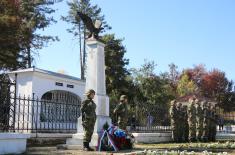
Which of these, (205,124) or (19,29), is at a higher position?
(19,29)

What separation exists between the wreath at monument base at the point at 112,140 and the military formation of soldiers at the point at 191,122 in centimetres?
743

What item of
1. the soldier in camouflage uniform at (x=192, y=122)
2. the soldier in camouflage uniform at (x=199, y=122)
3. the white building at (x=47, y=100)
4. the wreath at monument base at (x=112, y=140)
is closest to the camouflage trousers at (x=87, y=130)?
the wreath at monument base at (x=112, y=140)

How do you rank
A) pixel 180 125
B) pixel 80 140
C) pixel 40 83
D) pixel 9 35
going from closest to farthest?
pixel 80 140 < pixel 180 125 < pixel 40 83 < pixel 9 35

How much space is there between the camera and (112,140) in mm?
12852

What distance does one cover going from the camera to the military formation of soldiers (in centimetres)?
2038

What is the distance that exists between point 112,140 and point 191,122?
27.8 feet

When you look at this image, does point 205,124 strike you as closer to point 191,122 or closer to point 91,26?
point 191,122

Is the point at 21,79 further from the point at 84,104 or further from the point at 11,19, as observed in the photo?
the point at 84,104

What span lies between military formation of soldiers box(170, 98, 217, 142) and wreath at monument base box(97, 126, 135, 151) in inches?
293

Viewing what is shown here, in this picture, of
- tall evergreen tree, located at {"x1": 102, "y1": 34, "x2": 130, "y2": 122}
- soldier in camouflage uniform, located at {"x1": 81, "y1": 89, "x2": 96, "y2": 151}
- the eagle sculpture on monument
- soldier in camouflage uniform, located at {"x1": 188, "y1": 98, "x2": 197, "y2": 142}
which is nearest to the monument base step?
soldier in camouflage uniform, located at {"x1": 81, "y1": 89, "x2": 96, "y2": 151}

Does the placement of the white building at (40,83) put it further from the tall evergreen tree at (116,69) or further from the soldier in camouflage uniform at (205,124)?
the tall evergreen tree at (116,69)

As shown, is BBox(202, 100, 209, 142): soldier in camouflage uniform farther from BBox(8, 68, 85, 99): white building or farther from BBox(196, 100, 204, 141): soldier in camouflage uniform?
BBox(8, 68, 85, 99): white building

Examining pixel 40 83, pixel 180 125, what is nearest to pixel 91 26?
pixel 180 125

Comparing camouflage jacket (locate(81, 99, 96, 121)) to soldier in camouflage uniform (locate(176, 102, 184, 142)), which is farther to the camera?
soldier in camouflage uniform (locate(176, 102, 184, 142))
